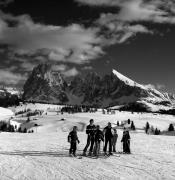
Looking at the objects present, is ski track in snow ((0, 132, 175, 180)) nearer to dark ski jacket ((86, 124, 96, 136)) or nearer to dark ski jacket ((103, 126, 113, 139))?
dark ski jacket ((103, 126, 113, 139))

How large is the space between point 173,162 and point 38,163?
8.70m

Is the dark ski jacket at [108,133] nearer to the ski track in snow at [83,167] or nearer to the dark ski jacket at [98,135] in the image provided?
the dark ski jacket at [98,135]

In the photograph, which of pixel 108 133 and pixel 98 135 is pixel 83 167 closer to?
pixel 98 135

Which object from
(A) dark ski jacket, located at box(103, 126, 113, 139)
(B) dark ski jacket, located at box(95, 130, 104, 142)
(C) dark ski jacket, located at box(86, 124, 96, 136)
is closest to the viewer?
(C) dark ski jacket, located at box(86, 124, 96, 136)

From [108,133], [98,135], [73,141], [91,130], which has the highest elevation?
[91,130]

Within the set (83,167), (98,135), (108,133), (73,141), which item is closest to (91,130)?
(98,135)

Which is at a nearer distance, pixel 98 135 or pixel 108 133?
pixel 98 135

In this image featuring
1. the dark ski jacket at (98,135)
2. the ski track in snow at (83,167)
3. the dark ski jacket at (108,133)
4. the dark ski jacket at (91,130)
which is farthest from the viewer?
the dark ski jacket at (108,133)

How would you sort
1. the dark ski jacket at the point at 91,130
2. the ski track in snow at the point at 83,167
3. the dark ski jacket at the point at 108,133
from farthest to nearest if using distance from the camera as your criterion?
the dark ski jacket at the point at 108,133 → the dark ski jacket at the point at 91,130 → the ski track in snow at the point at 83,167

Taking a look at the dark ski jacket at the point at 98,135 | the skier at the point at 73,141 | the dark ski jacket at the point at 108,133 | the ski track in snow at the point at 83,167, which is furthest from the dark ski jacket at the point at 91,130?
the ski track in snow at the point at 83,167

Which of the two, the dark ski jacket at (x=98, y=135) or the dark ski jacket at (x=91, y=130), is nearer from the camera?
the dark ski jacket at (x=91, y=130)

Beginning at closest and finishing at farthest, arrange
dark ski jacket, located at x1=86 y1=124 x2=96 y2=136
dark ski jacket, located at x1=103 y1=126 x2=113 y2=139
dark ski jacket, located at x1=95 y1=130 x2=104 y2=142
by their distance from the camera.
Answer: dark ski jacket, located at x1=86 y1=124 x2=96 y2=136
dark ski jacket, located at x1=95 y1=130 x2=104 y2=142
dark ski jacket, located at x1=103 y1=126 x2=113 y2=139

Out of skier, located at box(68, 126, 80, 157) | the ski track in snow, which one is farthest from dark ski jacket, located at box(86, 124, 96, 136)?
the ski track in snow

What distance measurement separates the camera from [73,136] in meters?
24.8
